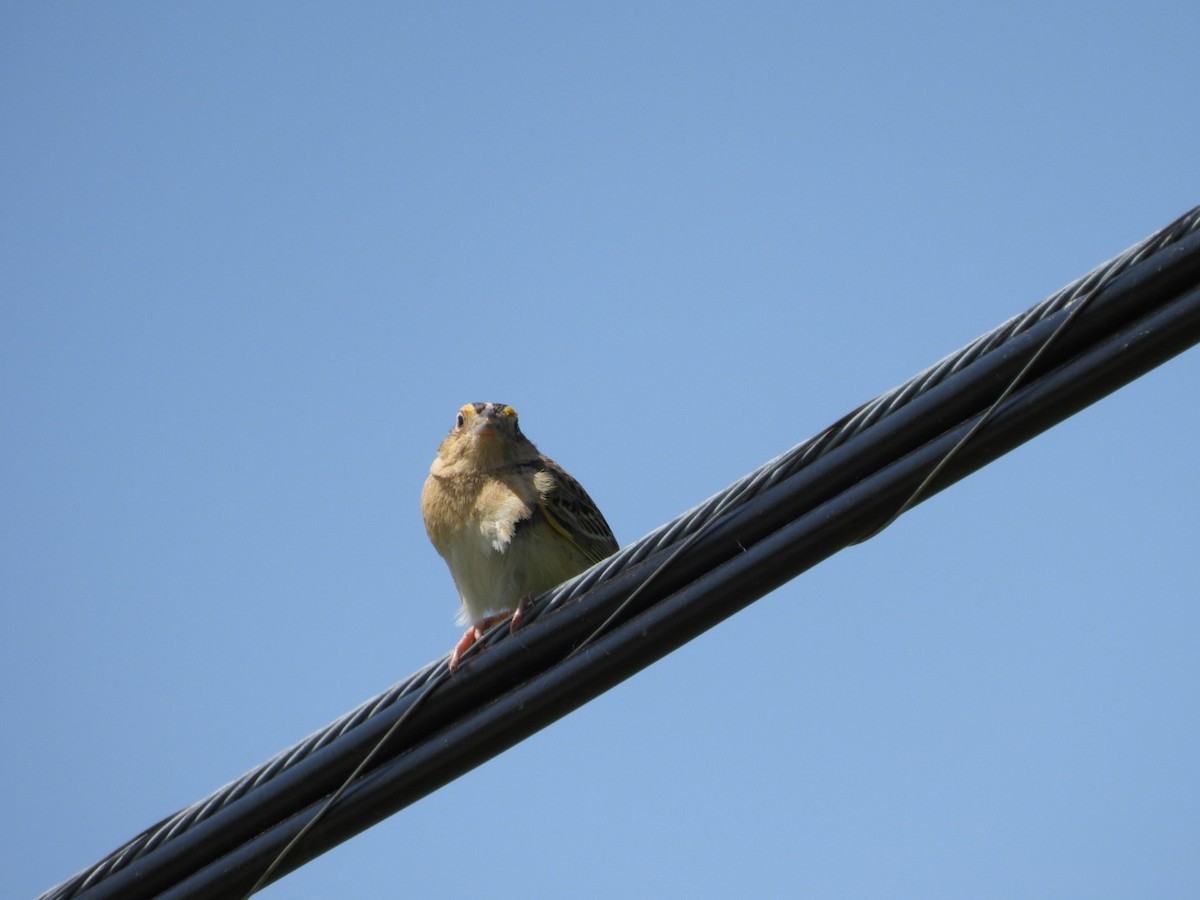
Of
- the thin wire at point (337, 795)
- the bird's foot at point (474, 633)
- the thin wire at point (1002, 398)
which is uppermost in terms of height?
the bird's foot at point (474, 633)

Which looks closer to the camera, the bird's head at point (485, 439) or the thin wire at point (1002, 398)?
the thin wire at point (1002, 398)

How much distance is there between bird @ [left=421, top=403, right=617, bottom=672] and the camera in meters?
8.55

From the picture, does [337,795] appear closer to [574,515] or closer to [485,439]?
[574,515]

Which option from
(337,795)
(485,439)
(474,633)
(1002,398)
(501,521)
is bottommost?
(337,795)

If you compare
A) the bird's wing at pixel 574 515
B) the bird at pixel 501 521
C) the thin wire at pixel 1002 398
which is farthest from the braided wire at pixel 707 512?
the bird's wing at pixel 574 515

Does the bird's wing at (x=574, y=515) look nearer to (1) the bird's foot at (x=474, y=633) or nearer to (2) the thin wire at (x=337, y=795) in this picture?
(1) the bird's foot at (x=474, y=633)

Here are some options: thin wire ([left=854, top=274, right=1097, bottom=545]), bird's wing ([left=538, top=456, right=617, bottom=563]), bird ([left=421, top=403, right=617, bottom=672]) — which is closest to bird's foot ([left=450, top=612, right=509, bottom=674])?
bird ([left=421, top=403, right=617, bottom=672])

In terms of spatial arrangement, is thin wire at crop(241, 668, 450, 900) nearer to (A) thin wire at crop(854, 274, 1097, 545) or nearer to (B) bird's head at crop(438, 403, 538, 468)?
(A) thin wire at crop(854, 274, 1097, 545)

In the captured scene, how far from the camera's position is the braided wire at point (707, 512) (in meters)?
4.95

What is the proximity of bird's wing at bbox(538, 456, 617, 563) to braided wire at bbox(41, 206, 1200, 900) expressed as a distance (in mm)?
2830

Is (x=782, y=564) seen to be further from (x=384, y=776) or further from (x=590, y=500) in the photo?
(x=590, y=500)

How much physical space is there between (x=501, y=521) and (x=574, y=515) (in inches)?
18.2

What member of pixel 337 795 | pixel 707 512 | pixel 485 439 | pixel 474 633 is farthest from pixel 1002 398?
pixel 485 439

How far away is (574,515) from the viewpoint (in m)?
8.91
